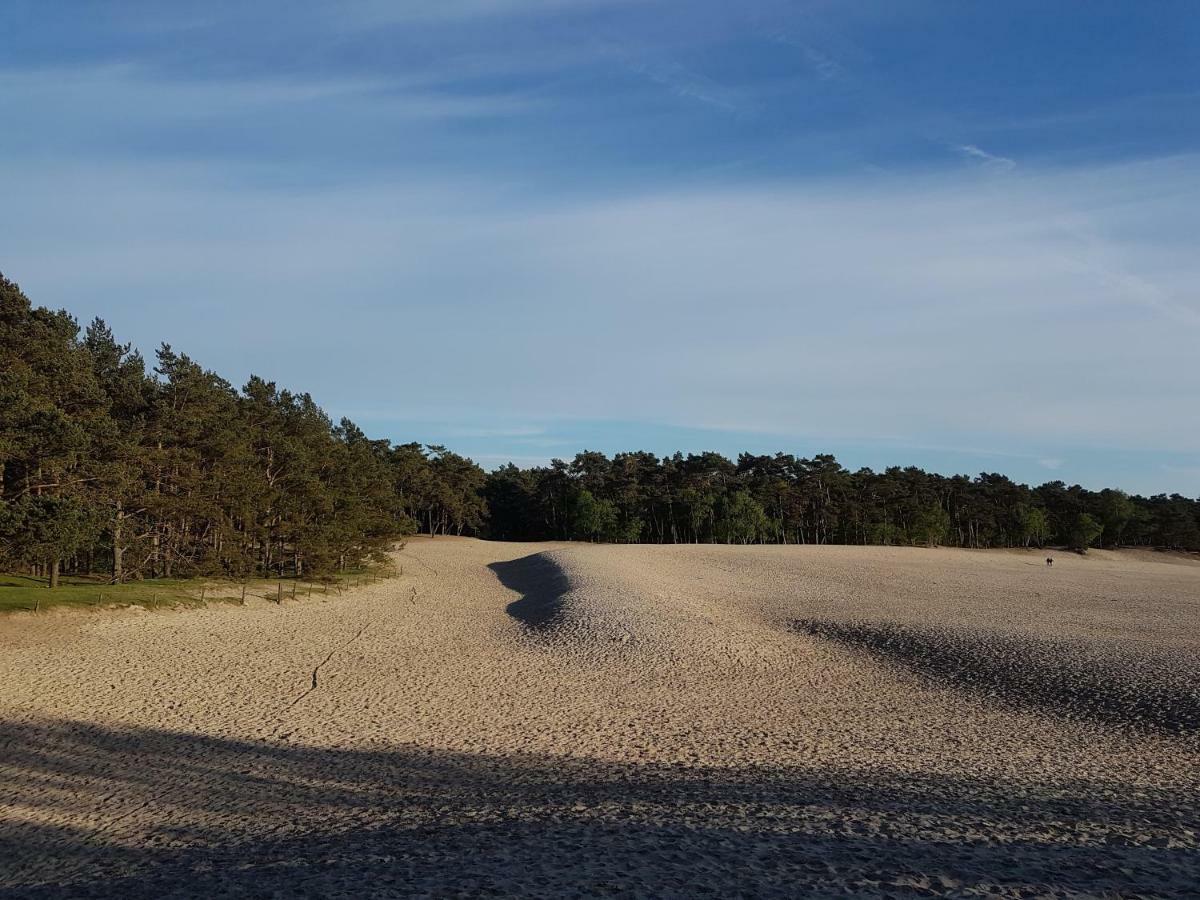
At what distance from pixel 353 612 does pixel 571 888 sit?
27.4m

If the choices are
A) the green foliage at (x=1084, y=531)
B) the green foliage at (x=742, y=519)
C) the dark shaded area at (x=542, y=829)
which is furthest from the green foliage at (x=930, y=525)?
the dark shaded area at (x=542, y=829)

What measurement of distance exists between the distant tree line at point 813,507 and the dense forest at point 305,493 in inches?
10.2

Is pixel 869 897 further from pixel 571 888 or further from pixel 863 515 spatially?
pixel 863 515

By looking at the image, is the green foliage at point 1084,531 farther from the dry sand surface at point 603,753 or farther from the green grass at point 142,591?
the green grass at point 142,591

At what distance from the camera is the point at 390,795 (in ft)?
33.6

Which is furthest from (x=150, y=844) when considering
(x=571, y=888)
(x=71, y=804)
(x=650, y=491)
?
(x=650, y=491)

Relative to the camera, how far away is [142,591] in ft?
91.9

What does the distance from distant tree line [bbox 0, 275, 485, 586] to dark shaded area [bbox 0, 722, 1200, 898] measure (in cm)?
1056

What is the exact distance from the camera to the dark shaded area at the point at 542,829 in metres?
6.57

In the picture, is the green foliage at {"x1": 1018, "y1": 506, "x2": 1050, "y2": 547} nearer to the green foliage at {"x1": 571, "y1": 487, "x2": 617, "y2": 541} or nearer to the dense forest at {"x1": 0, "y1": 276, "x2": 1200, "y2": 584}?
the dense forest at {"x1": 0, "y1": 276, "x2": 1200, "y2": 584}

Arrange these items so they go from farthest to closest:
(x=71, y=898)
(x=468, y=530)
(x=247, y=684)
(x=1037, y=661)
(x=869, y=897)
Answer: (x=468, y=530) → (x=1037, y=661) → (x=247, y=684) → (x=71, y=898) → (x=869, y=897)

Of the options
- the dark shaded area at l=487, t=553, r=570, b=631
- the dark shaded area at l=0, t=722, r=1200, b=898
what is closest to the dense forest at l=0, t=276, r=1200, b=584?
the dark shaded area at l=487, t=553, r=570, b=631

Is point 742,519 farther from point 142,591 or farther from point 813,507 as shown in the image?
point 142,591

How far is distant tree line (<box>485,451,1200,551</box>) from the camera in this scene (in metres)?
89.0
